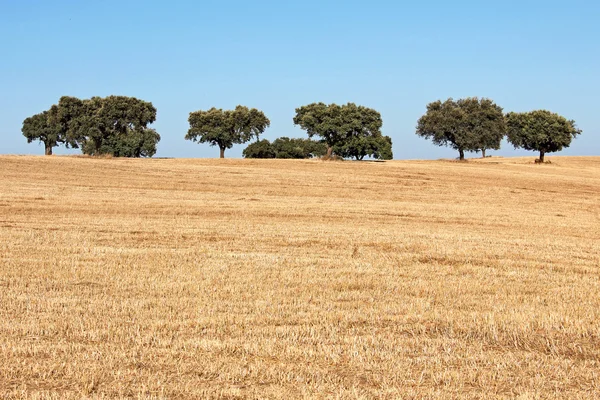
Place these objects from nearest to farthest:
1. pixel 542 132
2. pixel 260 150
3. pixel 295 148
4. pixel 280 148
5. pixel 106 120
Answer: pixel 106 120 → pixel 542 132 → pixel 260 150 → pixel 280 148 → pixel 295 148

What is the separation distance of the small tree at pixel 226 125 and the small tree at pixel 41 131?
96.9 ft

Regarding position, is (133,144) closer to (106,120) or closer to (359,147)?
(106,120)

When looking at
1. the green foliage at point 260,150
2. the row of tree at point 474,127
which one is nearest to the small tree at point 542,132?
the row of tree at point 474,127

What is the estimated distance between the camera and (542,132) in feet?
323

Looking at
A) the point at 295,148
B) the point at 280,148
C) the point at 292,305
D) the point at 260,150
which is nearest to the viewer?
the point at 292,305

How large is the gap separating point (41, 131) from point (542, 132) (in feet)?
273

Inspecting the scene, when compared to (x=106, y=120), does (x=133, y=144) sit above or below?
below

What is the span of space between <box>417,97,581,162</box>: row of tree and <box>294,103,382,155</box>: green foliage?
6.93m

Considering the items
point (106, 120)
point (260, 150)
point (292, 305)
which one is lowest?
point (292, 305)

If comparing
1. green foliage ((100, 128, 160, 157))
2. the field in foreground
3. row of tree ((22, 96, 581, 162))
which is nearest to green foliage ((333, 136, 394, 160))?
row of tree ((22, 96, 581, 162))

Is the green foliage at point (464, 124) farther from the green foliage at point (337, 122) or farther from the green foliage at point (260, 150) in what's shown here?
the green foliage at point (260, 150)

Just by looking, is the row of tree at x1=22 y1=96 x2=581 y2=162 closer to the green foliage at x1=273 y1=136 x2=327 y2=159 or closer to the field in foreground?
the green foliage at x1=273 y1=136 x2=327 y2=159

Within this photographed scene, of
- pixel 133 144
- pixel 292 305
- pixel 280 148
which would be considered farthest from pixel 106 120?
pixel 292 305

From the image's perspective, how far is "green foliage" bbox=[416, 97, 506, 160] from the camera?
88062 mm
